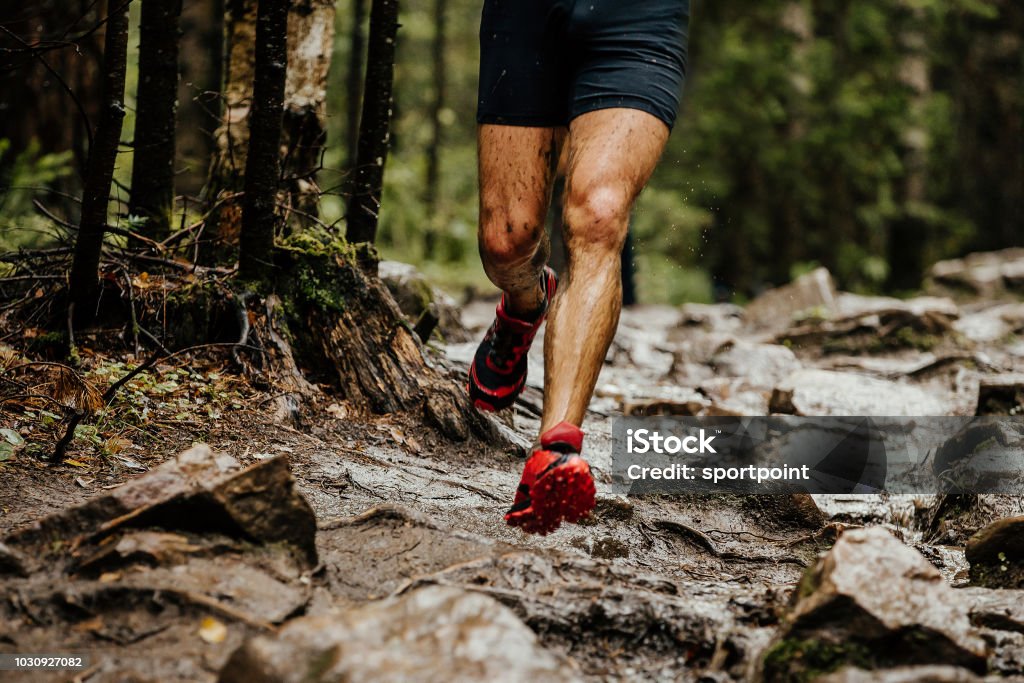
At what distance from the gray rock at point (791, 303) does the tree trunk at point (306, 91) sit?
8.30m

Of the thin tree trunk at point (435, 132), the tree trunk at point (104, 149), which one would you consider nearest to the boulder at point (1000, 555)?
the tree trunk at point (104, 149)

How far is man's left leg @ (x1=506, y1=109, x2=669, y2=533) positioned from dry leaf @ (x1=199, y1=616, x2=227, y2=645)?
89 centimetres

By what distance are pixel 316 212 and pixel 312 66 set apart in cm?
85

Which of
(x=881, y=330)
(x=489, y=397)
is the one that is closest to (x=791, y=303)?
(x=881, y=330)

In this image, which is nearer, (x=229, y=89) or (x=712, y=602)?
(x=712, y=602)

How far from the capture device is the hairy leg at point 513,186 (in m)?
3.27

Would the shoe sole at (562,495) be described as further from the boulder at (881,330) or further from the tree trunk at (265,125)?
the boulder at (881,330)

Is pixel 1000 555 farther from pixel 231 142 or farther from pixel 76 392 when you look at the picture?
pixel 231 142

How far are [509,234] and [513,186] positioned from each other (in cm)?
18

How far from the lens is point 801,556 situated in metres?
3.22

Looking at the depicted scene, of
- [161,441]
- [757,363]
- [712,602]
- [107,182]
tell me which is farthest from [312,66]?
[757,363]

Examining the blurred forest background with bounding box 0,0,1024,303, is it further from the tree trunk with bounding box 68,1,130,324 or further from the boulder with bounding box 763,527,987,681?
the boulder with bounding box 763,527,987,681

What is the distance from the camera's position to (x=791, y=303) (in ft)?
41.8

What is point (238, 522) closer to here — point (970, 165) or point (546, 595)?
point (546, 595)
